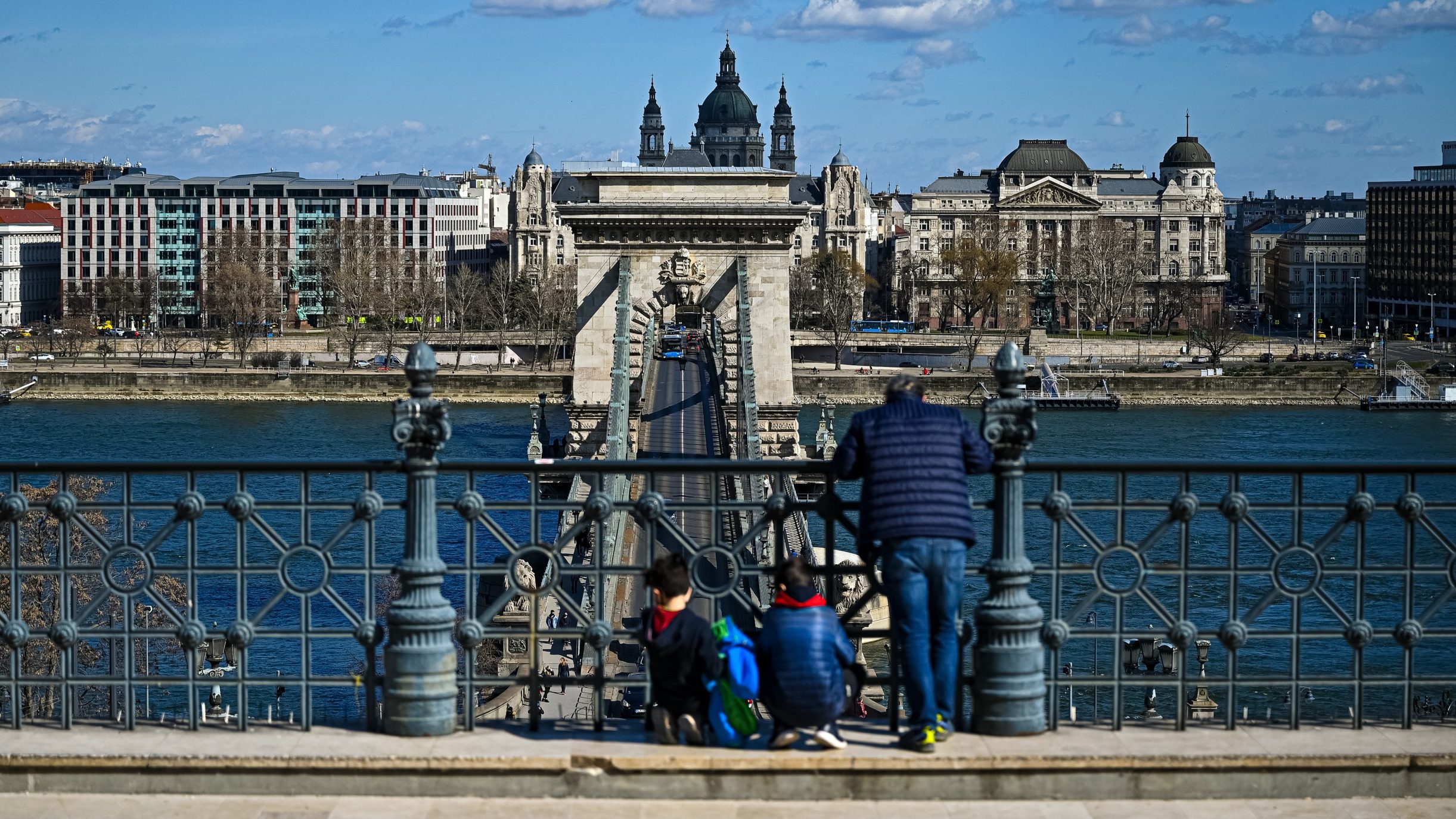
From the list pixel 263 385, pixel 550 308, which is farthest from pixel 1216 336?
pixel 263 385

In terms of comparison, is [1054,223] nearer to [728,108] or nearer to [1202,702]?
[728,108]

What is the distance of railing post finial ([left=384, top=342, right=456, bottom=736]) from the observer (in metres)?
6.25

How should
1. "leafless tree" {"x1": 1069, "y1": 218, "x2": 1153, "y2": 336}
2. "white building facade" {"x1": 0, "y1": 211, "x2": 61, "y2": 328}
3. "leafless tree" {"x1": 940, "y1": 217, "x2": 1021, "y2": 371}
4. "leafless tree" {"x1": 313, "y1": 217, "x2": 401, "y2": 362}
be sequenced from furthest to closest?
"white building facade" {"x1": 0, "y1": 211, "x2": 61, "y2": 328}
"leafless tree" {"x1": 1069, "y1": 218, "x2": 1153, "y2": 336}
"leafless tree" {"x1": 940, "y1": 217, "x2": 1021, "y2": 371}
"leafless tree" {"x1": 313, "y1": 217, "x2": 401, "y2": 362}

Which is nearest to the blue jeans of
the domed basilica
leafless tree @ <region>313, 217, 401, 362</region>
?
leafless tree @ <region>313, 217, 401, 362</region>

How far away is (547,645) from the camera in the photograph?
24812 mm

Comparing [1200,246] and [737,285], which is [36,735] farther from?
[1200,246]

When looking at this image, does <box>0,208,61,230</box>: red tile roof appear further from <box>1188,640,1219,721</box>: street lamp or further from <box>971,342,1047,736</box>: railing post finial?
<box>971,342,1047,736</box>: railing post finial

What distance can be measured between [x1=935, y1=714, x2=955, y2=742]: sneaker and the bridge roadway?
1420 centimetres

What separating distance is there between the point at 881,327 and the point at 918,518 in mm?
86185

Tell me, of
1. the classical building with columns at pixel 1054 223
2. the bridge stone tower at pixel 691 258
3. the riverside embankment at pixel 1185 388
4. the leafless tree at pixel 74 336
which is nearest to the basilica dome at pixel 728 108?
the classical building with columns at pixel 1054 223

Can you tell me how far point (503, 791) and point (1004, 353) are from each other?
2.01m

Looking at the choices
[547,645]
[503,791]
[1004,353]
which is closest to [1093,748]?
[1004,353]

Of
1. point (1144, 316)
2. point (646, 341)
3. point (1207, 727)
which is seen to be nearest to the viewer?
point (1207, 727)

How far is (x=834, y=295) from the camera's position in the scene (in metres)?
87.7
